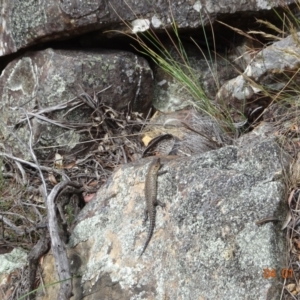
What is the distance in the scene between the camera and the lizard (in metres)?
2.81

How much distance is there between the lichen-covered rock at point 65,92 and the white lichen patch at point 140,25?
0.83 feet

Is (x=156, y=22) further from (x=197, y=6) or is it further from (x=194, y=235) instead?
(x=194, y=235)

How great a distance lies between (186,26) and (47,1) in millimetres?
1030

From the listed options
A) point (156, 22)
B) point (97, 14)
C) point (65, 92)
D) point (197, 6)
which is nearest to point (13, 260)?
point (65, 92)

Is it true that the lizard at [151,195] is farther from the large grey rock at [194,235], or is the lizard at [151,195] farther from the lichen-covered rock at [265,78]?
the lichen-covered rock at [265,78]

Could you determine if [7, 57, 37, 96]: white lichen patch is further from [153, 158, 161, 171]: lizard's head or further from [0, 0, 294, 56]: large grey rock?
[153, 158, 161, 171]: lizard's head

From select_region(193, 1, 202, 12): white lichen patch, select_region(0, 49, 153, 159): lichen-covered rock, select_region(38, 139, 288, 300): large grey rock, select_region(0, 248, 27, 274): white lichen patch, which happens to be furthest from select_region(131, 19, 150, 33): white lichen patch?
select_region(0, 248, 27, 274): white lichen patch

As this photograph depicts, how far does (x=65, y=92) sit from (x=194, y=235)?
179 cm

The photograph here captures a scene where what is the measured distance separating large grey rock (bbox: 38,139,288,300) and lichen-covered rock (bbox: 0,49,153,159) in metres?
0.95

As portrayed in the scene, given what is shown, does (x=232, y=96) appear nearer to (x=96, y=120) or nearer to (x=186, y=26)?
(x=186, y=26)

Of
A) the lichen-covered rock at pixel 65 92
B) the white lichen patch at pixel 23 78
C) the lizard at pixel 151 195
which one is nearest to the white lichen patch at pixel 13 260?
the lichen-covered rock at pixel 65 92

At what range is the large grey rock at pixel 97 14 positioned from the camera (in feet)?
12.4

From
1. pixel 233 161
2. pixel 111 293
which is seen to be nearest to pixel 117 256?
pixel 111 293

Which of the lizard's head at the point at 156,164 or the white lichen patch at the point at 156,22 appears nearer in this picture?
the lizard's head at the point at 156,164
